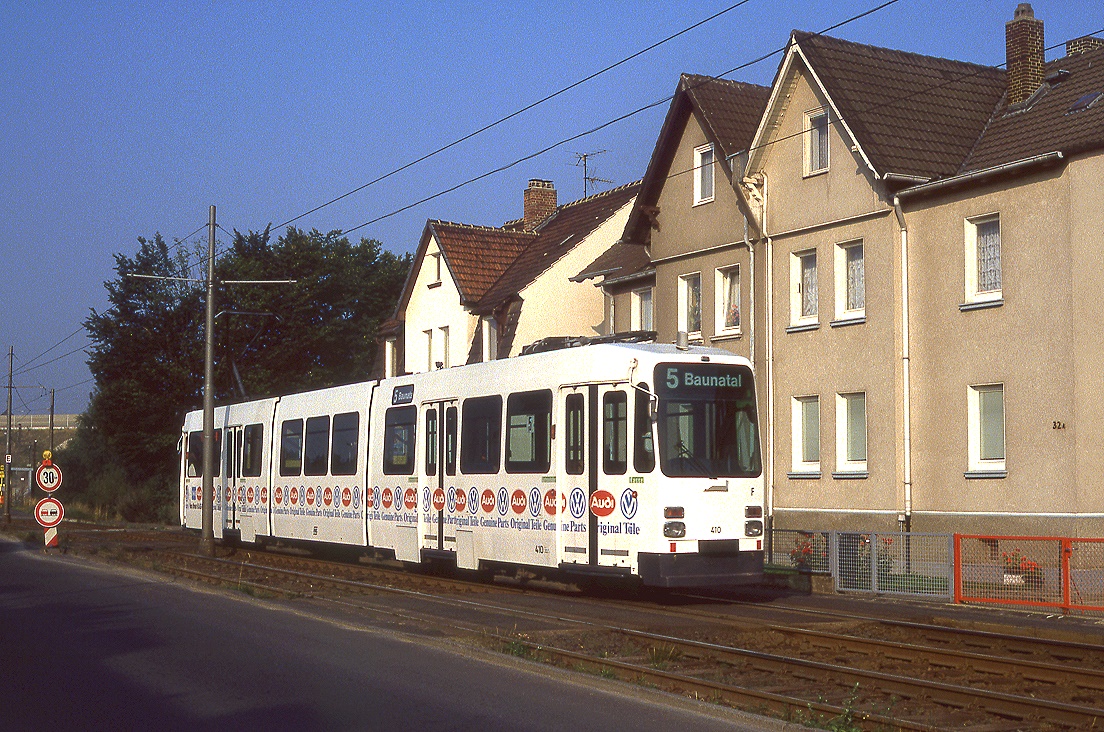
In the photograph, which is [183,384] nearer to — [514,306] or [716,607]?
[514,306]

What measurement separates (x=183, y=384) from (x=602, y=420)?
4005cm

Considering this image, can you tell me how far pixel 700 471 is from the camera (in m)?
17.6

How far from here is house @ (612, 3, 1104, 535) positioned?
74.5ft

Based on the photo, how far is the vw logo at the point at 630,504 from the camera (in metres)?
17.2

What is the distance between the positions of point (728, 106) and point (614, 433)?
15.7m

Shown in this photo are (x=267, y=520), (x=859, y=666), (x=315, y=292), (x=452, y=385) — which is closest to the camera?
(x=859, y=666)

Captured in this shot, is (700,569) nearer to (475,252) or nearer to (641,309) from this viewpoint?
(641,309)

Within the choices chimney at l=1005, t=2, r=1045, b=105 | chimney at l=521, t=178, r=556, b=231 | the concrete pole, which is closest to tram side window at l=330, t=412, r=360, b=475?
the concrete pole

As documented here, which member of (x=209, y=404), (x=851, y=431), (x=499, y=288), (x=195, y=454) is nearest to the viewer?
(x=851, y=431)

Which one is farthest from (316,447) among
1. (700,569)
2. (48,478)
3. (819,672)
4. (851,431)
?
(819,672)

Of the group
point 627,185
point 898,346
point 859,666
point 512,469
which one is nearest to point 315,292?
Answer: point 627,185

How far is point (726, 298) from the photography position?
1219 inches

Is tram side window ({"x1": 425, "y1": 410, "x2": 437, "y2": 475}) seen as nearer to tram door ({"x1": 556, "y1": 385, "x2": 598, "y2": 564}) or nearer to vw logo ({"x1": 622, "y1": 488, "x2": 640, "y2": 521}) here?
tram door ({"x1": 556, "y1": 385, "x2": 598, "y2": 564})

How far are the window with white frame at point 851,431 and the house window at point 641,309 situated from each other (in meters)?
8.06
